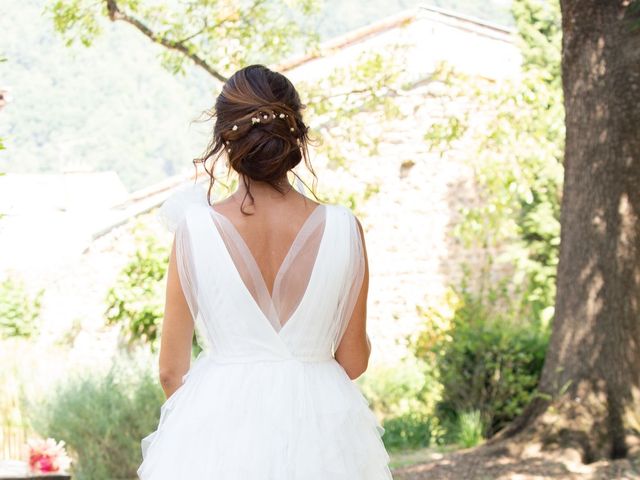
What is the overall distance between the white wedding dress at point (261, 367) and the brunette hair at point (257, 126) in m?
0.16

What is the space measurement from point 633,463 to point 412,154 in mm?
8084

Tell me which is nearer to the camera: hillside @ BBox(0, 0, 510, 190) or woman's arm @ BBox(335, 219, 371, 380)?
woman's arm @ BBox(335, 219, 371, 380)

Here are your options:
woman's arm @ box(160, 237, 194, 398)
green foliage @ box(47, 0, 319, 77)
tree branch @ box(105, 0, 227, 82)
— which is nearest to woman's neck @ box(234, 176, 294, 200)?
woman's arm @ box(160, 237, 194, 398)

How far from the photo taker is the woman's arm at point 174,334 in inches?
114

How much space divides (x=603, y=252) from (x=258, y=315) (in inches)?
166

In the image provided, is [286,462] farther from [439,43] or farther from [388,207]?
[439,43]

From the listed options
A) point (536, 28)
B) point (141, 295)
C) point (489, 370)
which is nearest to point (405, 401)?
point (489, 370)

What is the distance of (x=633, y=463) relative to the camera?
6.34m

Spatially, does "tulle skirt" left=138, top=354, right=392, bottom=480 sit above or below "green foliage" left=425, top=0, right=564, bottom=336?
below

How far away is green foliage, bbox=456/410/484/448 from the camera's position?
28.6ft

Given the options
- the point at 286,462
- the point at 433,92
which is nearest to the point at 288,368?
the point at 286,462

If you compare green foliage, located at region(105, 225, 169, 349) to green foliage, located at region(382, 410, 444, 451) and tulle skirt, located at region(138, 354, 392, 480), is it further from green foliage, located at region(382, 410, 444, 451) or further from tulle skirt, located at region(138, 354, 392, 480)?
tulle skirt, located at region(138, 354, 392, 480)

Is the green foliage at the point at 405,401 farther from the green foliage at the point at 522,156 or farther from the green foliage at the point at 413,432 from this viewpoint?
the green foliage at the point at 522,156

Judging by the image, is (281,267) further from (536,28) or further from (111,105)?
(111,105)
